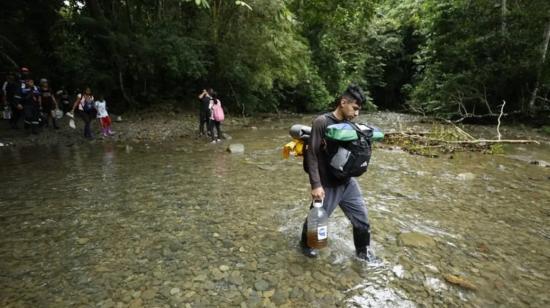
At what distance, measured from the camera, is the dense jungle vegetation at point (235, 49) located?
15672 millimetres

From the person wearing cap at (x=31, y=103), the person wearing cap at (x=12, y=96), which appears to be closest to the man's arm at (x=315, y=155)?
the person wearing cap at (x=31, y=103)

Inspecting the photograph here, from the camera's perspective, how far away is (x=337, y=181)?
3.89 metres

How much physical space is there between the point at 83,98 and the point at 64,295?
10.6 metres

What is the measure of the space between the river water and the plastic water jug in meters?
0.31

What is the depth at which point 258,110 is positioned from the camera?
23484mm

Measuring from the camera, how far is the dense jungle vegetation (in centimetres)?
1567

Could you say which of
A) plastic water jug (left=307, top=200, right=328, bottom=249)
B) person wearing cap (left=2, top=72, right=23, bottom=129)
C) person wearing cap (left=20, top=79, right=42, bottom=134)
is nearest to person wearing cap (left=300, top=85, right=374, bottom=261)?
plastic water jug (left=307, top=200, right=328, bottom=249)

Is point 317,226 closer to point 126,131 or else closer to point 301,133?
point 301,133

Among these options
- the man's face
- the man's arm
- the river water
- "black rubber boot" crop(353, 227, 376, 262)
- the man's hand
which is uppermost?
the man's face

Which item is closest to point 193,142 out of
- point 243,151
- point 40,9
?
point 243,151

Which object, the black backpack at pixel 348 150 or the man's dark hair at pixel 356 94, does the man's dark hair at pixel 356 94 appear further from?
the black backpack at pixel 348 150

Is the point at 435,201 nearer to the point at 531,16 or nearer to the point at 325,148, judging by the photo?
the point at 325,148

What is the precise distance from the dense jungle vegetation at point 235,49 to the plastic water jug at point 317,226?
41.9 ft

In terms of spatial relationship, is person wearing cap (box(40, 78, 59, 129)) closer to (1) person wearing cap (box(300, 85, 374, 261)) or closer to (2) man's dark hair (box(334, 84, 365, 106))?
(1) person wearing cap (box(300, 85, 374, 261))
